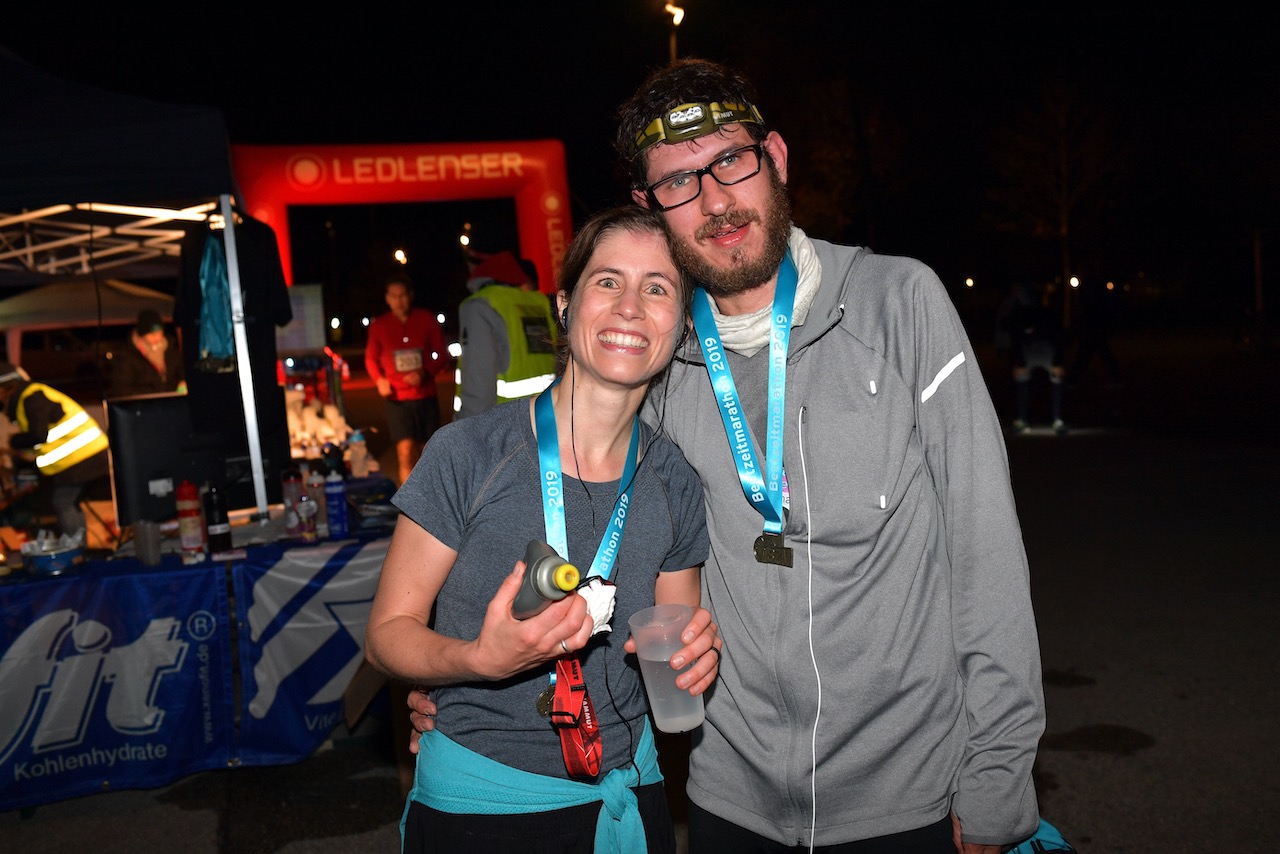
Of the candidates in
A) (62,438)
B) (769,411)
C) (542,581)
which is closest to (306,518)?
(769,411)

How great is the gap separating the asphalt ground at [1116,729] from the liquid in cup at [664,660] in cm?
232

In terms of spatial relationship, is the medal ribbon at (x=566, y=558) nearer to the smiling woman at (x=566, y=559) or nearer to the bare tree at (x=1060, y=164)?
the smiling woman at (x=566, y=559)

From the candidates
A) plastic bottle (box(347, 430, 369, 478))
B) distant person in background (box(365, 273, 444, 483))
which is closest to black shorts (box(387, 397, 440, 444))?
distant person in background (box(365, 273, 444, 483))

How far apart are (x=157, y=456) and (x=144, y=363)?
562 centimetres

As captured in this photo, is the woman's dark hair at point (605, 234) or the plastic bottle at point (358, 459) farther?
the plastic bottle at point (358, 459)

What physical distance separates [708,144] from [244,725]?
3515 mm

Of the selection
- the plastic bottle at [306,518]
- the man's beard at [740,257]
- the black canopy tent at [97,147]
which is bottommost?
the plastic bottle at [306,518]

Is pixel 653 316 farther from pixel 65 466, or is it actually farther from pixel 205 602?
pixel 65 466

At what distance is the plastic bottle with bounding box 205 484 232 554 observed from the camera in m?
4.23

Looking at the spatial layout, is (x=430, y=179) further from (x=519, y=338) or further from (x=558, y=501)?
(x=558, y=501)

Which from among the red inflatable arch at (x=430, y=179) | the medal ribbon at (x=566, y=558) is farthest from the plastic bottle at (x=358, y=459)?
the medal ribbon at (x=566, y=558)

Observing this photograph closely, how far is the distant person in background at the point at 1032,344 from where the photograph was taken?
12.2m

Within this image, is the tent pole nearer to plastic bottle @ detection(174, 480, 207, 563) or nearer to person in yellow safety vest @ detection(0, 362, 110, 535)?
plastic bottle @ detection(174, 480, 207, 563)

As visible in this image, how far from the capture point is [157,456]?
513 centimetres
